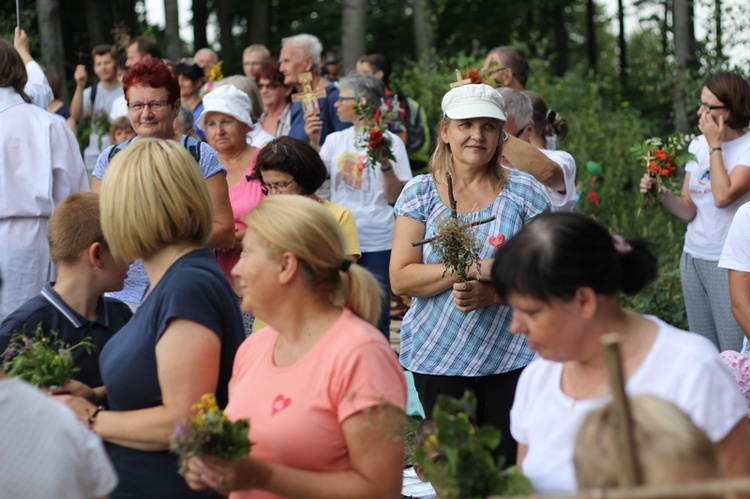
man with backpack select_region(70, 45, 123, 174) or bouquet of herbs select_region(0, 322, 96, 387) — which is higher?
bouquet of herbs select_region(0, 322, 96, 387)

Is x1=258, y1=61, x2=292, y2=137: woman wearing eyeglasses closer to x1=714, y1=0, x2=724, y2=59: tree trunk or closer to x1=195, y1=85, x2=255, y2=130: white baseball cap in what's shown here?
x1=195, y1=85, x2=255, y2=130: white baseball cap

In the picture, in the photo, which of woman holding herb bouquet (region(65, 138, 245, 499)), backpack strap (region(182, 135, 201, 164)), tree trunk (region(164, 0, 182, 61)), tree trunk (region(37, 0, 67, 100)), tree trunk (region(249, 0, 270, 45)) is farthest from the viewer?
tree trunk (region(249, 0, 270, 45))

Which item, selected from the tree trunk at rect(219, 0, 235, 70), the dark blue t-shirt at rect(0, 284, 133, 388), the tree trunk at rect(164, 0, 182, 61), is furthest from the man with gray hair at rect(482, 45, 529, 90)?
the tree trunk at rect(219, 0, 235, 70)

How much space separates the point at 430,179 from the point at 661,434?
285 cm

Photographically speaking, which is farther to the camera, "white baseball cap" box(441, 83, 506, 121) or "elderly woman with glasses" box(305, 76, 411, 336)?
"elderly woman with glasses" box(305, 76, 411, 336)

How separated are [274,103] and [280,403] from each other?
590 cm

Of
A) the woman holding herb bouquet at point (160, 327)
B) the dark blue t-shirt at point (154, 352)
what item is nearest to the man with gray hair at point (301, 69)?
the woman holding herb bouquet at point (160, 327)

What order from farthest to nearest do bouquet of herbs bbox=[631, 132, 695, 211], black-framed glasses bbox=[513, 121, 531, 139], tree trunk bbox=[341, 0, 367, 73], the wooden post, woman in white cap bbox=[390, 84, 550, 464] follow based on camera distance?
tree trunk bbox=[341, 0, 367, 73], bouquet of herbs bbox=[631, 132, 695, 211], black-framed glasses bbox=[513, 121, 531, 139], woman in white cap bbox=[390, 84, 550, 464], the wooden post

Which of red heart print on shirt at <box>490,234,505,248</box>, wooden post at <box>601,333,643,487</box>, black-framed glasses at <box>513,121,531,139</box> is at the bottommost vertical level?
red heart print on shirt at <box>490,234,505,248</box>

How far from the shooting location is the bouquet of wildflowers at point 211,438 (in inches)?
112

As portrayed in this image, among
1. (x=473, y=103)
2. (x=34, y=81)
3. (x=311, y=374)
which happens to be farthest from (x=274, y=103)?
(x=311, y=374)

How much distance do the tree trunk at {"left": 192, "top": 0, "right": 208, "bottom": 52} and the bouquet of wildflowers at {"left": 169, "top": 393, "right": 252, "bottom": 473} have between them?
2368cm

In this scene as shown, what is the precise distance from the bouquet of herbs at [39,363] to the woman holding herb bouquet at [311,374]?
573 millimetres

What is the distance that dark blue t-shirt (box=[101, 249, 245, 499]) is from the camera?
3.50 metres
